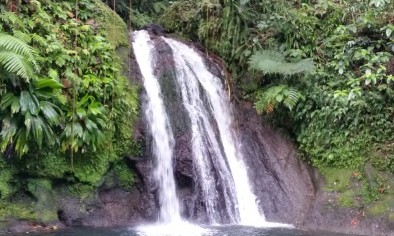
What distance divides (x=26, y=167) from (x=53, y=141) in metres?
0.64

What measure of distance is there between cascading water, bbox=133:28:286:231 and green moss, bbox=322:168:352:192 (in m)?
1.29

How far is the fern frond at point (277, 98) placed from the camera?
970 cm

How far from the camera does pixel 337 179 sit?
9180 mm

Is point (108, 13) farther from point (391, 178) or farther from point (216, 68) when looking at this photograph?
point (391, 178)

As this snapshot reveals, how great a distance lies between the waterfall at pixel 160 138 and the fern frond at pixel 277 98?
6.43 ft

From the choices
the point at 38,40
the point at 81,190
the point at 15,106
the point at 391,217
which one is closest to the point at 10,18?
the point at 38,40

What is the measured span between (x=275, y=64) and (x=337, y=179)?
8.41 feet

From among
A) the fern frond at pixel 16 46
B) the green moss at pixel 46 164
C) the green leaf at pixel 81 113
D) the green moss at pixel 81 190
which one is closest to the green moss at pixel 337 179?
the green moss at pixel 81 190

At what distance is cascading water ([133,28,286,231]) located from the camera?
29.1 feet

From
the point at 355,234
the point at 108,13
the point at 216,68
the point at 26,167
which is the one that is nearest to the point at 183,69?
the point at 216,68

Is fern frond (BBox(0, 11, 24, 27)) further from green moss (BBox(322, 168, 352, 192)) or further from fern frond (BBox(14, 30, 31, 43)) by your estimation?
green moss (BBox(322, 168, 352, 192))

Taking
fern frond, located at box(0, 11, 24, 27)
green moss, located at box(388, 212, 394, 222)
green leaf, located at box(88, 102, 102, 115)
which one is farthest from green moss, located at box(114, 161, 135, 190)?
green moss, located at box(388, 212, 394, 222)

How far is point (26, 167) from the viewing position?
7934 mm

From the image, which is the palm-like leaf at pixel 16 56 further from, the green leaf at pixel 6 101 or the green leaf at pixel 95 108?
the green leaf at pixel 95 108
